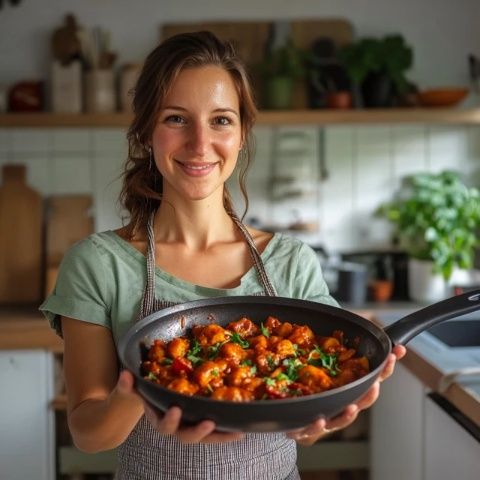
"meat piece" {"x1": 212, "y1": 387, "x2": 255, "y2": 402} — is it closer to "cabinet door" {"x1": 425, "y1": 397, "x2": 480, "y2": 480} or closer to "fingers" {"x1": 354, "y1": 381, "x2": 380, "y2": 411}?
"fingers" {"x1": 354, "y1": 381, "x2": 380, "y2": 411}

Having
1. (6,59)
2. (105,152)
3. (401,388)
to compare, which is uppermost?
(6,59)

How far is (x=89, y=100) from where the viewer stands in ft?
9.21

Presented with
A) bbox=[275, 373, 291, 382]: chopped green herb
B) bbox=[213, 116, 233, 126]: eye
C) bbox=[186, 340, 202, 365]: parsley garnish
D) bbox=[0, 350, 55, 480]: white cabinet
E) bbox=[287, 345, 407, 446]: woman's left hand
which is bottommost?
bbox=[0, 350, 55, 480]: white cabinet

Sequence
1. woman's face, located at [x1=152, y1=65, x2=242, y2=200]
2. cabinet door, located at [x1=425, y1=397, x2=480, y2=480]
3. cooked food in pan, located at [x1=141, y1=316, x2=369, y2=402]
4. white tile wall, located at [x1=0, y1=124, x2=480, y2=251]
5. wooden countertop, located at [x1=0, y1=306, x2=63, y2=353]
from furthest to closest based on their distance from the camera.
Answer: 1. white tile wall, located at [x1=0, y1=124, x2=480, y2=251]
2. wooden countertop, located at [x1=0, y1=306, x2=63, y2=353]
3. cabinet door, located at [x1=425, y1=397, x2=480, y2=480]
4. woman's face, located at [x1=152, y1=65, x2=242, y2=200]
5. cooked food in pan, located at [x1=141, y1=316, x2=369, y2=402]

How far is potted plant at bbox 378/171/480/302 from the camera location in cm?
265

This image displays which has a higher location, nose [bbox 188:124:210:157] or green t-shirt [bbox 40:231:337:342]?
nose [bbox 188:124:210:157]

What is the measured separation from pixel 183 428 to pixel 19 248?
2.18 m

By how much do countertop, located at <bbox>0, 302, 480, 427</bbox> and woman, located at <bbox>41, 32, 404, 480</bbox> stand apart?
1.70 ft

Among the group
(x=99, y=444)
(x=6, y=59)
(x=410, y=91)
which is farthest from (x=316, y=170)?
(x=99, y=444)

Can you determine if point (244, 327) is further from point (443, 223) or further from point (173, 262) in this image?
point (443, 223)

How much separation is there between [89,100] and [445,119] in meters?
1.48

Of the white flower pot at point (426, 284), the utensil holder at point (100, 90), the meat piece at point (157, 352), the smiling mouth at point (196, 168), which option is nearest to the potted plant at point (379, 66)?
the white flower pot at point (426, 284)

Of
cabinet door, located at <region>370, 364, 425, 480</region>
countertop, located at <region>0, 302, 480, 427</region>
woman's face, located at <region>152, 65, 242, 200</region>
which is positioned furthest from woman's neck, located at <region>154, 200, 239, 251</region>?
cabinet door, located at <region>370, 364, 425, 480</region>

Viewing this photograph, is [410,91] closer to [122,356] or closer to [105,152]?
[105,152]
